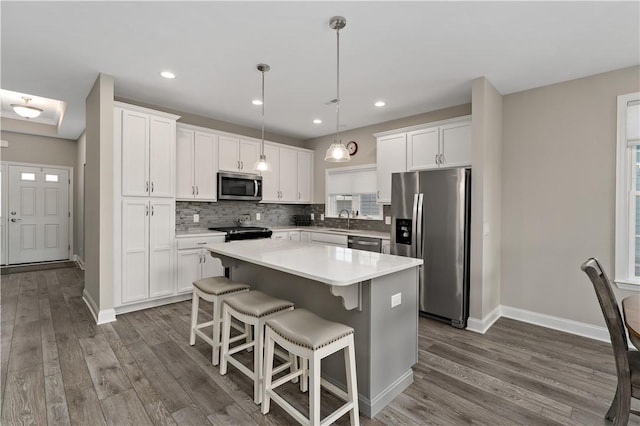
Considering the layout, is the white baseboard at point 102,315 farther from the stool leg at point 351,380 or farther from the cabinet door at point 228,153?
the stool leg at point 351,380

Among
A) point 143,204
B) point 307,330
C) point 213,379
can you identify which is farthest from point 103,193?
point 307,330

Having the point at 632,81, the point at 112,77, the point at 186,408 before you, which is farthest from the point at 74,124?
the point at 632,81

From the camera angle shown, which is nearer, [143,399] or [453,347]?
[143,399]

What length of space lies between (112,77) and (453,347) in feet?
14.6

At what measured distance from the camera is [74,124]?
210 inches

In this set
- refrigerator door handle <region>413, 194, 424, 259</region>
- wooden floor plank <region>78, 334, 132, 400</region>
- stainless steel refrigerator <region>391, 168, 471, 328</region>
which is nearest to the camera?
wooden floor plank <region>78, 334, 132, 400</region>

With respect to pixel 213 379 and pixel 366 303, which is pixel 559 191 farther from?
pixel 213 379

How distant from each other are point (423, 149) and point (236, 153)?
2872 millimetres

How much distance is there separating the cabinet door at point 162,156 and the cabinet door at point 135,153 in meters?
0.06

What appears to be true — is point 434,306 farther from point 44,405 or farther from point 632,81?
point 44,405

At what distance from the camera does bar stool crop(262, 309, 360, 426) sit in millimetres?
1651

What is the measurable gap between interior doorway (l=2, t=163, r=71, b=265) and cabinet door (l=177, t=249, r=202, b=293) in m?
4.44

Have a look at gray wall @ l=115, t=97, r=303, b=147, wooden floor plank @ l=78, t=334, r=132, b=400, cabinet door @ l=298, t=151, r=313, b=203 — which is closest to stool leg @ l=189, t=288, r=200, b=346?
wooden floor plank @ l=78, t=334, r=132, b=400

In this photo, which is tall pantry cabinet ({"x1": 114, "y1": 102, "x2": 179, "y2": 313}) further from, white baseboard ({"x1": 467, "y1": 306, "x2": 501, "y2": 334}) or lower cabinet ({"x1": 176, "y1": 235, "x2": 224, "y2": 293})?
white baseboard ({"x1": 467, "y1": 306, "x2": 501, "y2": 334})
